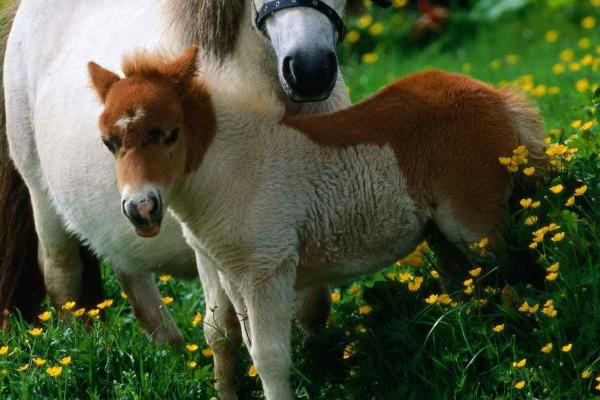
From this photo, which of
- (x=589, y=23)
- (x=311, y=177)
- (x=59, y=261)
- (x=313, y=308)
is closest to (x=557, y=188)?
(x=311, y=177)

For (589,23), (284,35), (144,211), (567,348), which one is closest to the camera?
(144,211)

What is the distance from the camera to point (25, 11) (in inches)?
212

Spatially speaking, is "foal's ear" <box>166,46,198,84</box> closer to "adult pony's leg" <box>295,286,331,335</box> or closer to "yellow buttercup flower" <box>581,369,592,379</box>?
"adult pony's leg" <box>295,286,331,335</box>

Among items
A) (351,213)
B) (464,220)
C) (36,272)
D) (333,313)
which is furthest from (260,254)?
(36,272)

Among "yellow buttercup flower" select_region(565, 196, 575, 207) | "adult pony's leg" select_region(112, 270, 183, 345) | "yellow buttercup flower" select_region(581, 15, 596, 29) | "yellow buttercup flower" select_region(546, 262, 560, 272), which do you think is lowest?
"yellow buttercup flower" select_region(581, 15, 596, 29)

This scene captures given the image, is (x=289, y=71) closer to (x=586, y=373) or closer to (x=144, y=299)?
(x=586, y=373)

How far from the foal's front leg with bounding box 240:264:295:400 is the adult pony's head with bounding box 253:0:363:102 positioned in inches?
22.3

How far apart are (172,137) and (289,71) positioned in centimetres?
49

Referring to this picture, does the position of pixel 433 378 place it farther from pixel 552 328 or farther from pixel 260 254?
pixel 260 254

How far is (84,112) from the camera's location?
4594 millimetres

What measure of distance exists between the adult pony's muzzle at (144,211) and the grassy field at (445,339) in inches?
33.1

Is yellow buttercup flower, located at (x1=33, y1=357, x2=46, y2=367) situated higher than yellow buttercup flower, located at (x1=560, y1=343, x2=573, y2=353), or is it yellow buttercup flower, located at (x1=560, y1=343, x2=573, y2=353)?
yellow buttercup flower, located at (x1=560, y1=343, x2=573, y2=353)

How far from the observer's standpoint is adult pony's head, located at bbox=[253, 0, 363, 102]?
349cm

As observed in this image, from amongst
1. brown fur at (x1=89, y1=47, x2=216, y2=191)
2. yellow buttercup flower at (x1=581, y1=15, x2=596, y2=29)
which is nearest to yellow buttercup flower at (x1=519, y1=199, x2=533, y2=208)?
brown fur at (x1=89, y1=47, x2=216, y2=191)
